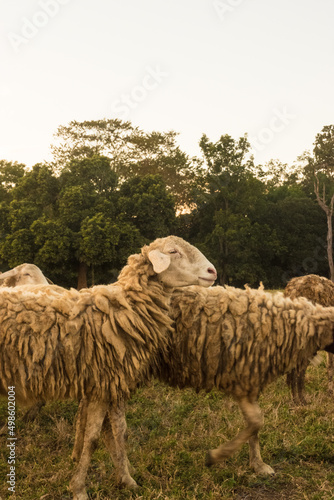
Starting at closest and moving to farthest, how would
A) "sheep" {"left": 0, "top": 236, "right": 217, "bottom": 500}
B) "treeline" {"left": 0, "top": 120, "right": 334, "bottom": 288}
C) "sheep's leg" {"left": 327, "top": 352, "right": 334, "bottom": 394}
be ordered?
"sheep" {"left": 0, "top": 236, "right": 217, "bottom": 500} → "sheep's leg" {"left": 327, "top": 352, "right": 334, "bottom": 394} → "treeline" {"left": 0, "top": 120, "right": 334, "bottom": 288}

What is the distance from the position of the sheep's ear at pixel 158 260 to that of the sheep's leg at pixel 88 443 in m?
1.31

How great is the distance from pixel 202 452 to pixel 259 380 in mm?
986

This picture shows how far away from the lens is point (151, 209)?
90.3 feet

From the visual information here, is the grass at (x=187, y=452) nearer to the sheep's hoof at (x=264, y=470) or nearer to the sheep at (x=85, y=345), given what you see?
the sheep's hoof at (x=264, y=470)

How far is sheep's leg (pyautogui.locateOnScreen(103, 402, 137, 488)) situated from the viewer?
4000 millimetres

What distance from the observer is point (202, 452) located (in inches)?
182

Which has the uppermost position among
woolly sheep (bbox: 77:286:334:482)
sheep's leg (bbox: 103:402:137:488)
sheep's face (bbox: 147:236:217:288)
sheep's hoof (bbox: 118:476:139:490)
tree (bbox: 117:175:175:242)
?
tree (bbox: 117:175:175:242)

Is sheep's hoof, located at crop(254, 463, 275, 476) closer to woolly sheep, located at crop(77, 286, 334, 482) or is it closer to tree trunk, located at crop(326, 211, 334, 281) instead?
woolly sheep, located at crop(77, 286, 334, 482)

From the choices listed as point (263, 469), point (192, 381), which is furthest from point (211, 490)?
point (192, 381)

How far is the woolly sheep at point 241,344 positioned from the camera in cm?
434

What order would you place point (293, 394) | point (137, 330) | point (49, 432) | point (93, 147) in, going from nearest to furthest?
point (137, 330) < point (49, 432) < point (293, 394) < point (93, 147)

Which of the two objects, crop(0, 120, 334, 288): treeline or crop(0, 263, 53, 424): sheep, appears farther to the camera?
crop(0, 120, 334, 288): treeline

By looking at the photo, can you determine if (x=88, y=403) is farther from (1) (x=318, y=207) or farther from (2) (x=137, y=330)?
(1) (x=318, y=207)

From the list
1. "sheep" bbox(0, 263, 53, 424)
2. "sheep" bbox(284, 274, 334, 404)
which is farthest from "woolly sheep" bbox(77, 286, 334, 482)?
"sheep" bbox(0, 263, 53, 424)
